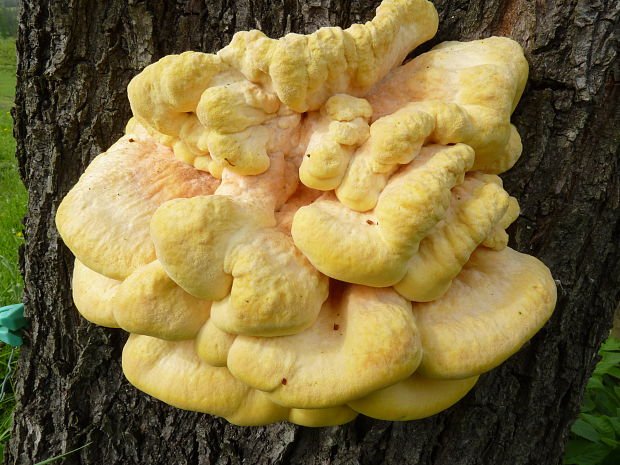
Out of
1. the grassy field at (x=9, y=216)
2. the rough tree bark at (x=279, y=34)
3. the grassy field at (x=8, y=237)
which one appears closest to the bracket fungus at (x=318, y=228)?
the rough tree bark at (x=279, y=34)

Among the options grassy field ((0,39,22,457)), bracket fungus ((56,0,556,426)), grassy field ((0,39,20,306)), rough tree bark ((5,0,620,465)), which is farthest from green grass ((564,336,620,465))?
grassy field ((0,39,20,306))

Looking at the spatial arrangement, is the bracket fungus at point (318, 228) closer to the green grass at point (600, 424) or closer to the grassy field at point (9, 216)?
the green grass at point (600, 424)

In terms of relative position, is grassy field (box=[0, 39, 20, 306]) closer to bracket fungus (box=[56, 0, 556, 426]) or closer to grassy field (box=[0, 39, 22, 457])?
grassy field (box=[0, 39, 22, 457])

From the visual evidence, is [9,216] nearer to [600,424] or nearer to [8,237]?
[8,237]

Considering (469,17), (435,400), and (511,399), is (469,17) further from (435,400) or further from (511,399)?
(511,399)

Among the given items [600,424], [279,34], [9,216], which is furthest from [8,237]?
[600,424]
